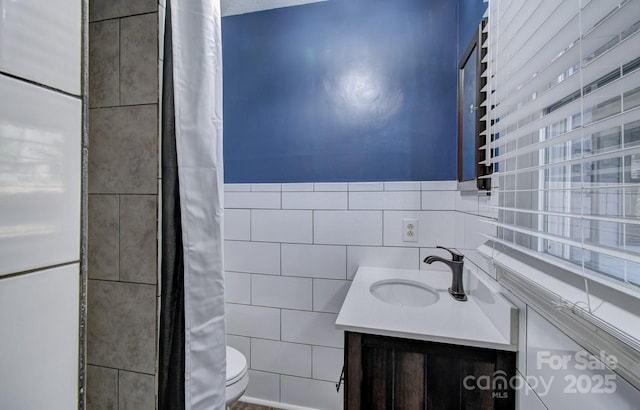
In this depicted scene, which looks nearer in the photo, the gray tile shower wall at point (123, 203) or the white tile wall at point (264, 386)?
the gray tile shower wall at point (123, 203)

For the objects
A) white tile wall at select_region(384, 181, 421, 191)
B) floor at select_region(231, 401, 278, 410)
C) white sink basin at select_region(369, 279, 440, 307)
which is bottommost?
floor at select_region(231, 401, 278, 410)

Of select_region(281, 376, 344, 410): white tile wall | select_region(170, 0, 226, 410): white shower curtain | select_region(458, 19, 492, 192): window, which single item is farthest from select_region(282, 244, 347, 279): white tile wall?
select_region(170, 0, 226, 410): white shower curtain

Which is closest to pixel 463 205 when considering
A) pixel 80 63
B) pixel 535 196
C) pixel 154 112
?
pixel 535 196

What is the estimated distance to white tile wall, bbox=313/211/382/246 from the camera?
5.22 ft

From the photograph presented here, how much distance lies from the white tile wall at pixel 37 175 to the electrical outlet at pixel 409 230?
1.44 metres

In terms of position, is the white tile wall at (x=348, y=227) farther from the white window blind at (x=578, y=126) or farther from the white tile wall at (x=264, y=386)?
the white tile wall at (x=264, y=386)

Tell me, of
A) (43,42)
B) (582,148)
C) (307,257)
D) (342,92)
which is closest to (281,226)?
(307,257)

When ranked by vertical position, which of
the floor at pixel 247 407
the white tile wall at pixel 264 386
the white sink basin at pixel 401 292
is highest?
the white sink basin at pixel 401 292

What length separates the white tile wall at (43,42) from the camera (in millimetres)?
245

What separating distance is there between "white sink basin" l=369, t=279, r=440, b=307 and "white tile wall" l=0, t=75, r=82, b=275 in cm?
122

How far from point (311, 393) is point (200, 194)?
142cm

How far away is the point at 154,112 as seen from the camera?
76 cm

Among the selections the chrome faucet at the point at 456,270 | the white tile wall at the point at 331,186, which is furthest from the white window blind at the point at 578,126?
the white tile wall at the point at 331,186

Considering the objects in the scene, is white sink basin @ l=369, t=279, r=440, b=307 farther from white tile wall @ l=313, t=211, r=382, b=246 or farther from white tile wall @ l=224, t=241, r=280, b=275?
Result: white tile wall @ l=224, t=241, r=280, b=275
